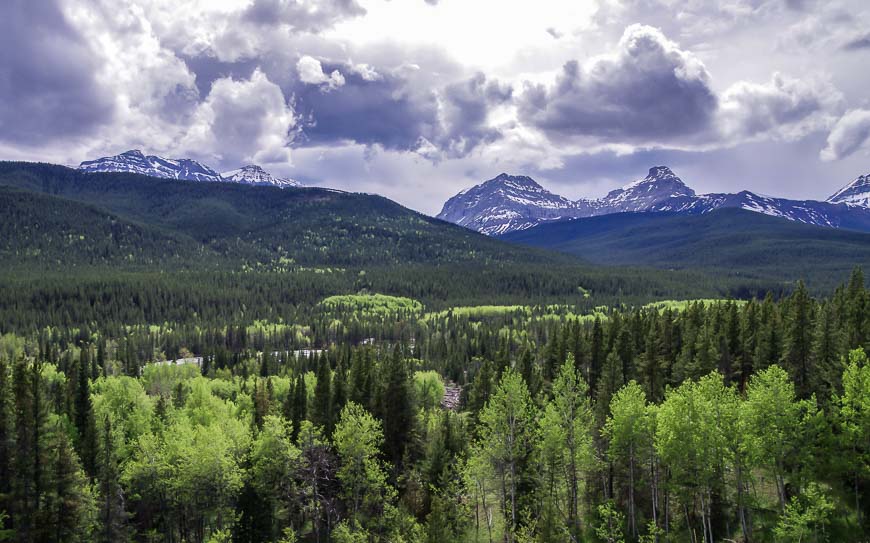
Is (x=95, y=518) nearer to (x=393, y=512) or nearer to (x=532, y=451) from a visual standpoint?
(x=393, y=512)

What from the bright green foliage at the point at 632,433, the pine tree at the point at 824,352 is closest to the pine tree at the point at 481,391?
the bright green foliage at the point at 632,433

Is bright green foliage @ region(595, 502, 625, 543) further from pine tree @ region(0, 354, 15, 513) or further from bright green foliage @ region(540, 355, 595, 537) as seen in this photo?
pine tree @ region(0, 354, 15, 513)

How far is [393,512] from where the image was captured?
59.2 metres

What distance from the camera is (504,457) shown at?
56.0m

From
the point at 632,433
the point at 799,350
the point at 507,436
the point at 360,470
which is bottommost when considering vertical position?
the point at 360,470

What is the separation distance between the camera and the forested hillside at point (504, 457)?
49219 mm

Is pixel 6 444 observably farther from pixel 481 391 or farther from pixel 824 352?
pixel 824 352

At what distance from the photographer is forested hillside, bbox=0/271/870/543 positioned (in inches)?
1938

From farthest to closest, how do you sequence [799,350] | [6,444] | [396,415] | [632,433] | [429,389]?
1. [429,389]
2. [396,415]
3. [799,350]
4. [632,433]
5. [6,444]

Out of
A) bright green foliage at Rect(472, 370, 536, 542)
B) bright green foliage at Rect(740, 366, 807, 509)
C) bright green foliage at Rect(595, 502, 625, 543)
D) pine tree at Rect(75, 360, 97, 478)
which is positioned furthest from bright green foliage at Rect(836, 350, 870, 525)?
pine tree at Rect(75, 360, 97, 478)

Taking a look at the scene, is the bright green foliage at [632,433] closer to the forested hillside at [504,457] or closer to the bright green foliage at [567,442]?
the forested hillside at [504,457]

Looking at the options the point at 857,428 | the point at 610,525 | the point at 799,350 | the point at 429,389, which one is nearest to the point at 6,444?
the point at 610,525

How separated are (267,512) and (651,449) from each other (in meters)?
38.4

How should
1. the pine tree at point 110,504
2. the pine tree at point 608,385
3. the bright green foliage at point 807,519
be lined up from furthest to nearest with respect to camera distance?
the pine tree at point 608,385 < the pine tree at point 110,504 < the bright green foliage at point 807,519
